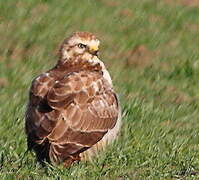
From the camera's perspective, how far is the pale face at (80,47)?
10680mm

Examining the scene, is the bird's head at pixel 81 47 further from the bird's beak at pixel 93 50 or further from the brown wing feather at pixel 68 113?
the brown wing feather at pixel 68 113

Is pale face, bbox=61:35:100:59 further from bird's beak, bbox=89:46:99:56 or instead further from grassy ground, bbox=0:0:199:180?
grassy ground, bbox=0:0:199:180

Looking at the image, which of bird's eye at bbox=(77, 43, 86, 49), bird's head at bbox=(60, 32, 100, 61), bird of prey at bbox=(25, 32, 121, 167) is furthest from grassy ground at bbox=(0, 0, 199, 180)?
bird's eye at bbox=(77, 43, 86, 49)

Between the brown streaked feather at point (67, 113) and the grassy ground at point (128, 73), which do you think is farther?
the grassy ground at point (128, 73)

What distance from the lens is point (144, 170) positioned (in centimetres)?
959

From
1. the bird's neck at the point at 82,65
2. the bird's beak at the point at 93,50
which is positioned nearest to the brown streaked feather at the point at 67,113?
the bird's neck at the point at 82,65

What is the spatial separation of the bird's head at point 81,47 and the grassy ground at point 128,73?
113 cm

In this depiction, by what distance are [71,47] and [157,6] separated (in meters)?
7.72

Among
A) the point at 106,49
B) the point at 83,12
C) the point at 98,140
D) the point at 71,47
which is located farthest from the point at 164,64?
the point at 98,140

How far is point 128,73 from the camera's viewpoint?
1495 centimetres

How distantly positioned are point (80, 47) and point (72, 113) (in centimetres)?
Answer: 147

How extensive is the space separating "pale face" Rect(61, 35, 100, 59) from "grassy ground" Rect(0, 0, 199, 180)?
114cm

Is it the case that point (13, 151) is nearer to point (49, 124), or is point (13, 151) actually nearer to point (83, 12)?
point (49, 124)

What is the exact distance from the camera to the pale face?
1068cm
